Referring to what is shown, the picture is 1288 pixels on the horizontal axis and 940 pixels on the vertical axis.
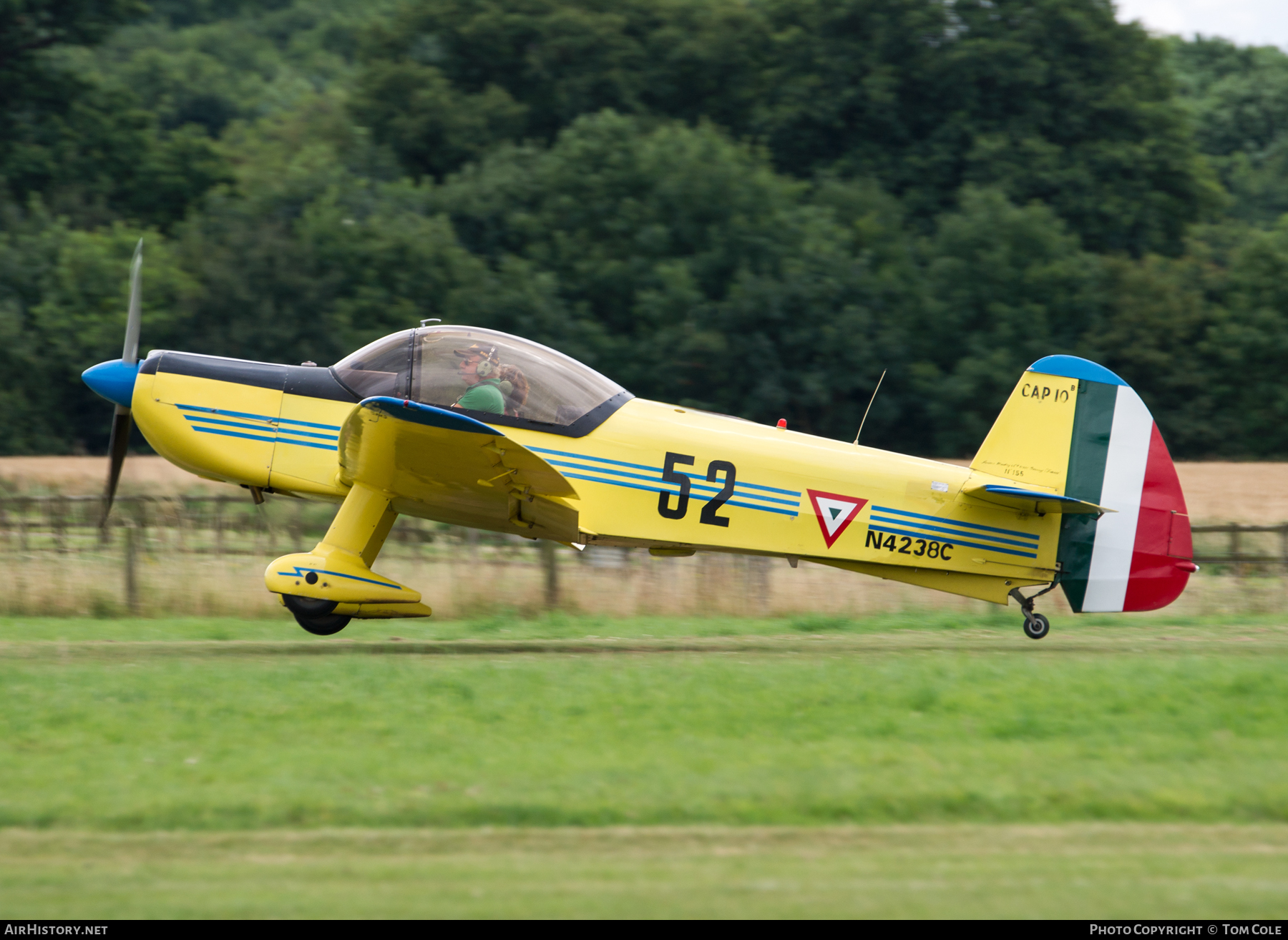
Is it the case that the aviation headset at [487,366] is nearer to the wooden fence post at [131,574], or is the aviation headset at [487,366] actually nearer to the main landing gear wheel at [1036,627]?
the main landing gear wheel at [1036,627]

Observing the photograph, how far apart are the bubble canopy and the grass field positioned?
68.6 inches

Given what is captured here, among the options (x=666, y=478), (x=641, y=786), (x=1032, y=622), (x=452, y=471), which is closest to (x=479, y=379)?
(x=452, y=471)

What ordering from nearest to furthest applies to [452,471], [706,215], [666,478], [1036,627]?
[452,471], [666,478], [1036,627], [706,215]

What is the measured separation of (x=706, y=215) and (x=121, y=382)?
24244 millimetres

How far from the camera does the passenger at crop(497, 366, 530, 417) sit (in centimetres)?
966

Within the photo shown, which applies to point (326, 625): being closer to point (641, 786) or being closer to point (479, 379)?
point (479, 379)

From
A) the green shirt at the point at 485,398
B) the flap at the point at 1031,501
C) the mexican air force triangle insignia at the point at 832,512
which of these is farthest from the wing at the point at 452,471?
the flap at the point at 1031,501

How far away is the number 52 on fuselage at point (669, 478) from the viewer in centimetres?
964

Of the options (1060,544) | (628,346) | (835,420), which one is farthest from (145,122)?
(1060,544)

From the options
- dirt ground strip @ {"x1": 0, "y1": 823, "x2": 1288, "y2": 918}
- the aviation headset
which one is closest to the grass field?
dirt ground strip @ {"x1": 0, "y1": 823, "x2": 1288, "y2": 918}

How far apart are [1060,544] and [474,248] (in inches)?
1039

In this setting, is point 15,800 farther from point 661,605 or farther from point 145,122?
point 145,122

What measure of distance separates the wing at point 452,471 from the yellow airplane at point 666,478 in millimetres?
32

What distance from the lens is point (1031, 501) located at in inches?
385
